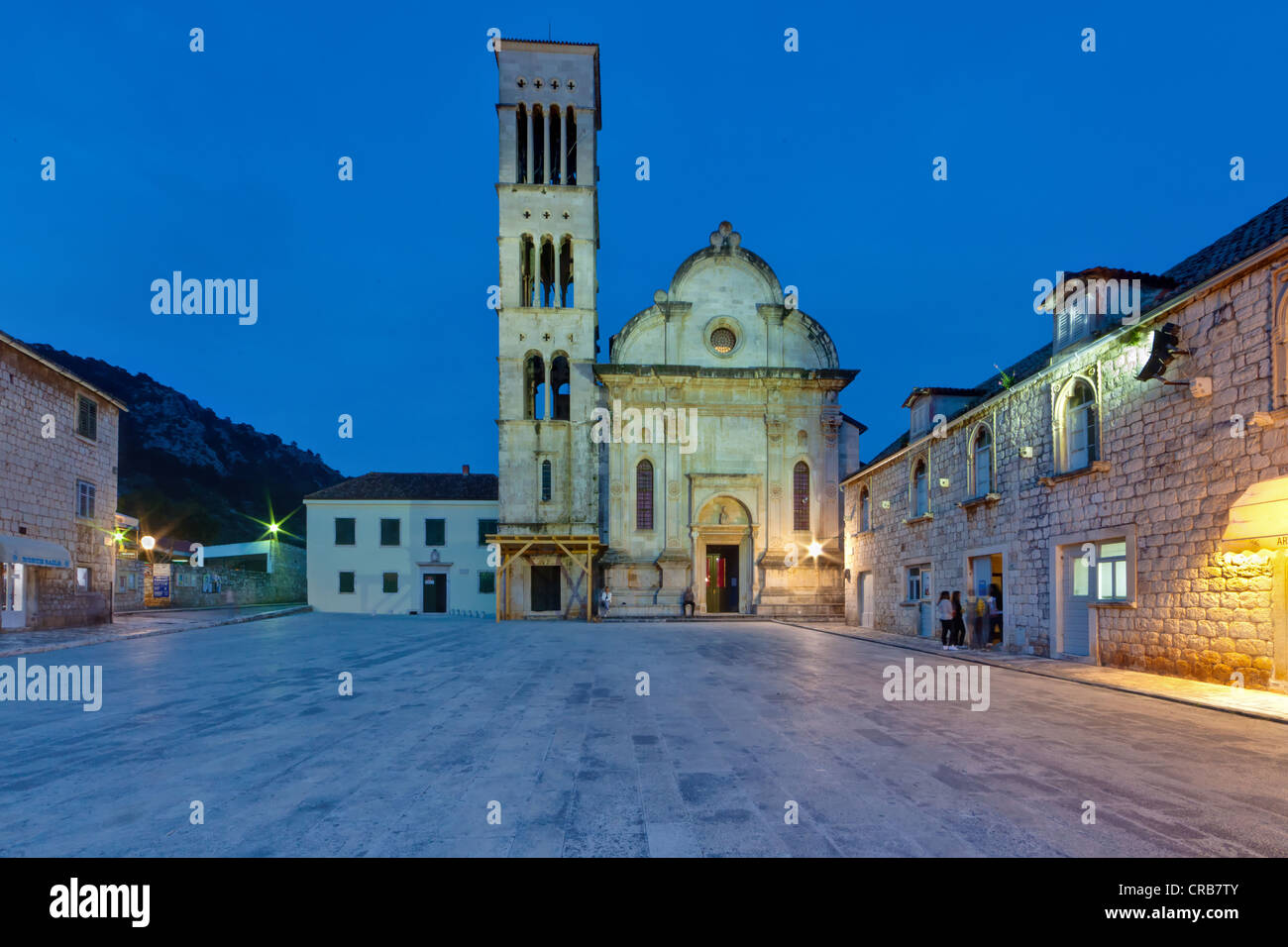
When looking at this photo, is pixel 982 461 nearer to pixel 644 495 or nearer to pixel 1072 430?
pixel 1072 430

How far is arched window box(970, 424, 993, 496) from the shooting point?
60.2 feet

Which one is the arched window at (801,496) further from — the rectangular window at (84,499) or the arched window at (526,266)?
the rectangular window at (84,499)

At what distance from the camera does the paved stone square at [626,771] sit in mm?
4379

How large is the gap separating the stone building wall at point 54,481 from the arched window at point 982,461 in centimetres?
2531

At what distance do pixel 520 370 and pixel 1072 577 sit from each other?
25679mm

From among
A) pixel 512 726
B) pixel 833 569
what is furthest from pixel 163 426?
pixel 512 726

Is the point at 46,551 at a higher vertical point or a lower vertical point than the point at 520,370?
lower

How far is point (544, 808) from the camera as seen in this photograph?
195 inches

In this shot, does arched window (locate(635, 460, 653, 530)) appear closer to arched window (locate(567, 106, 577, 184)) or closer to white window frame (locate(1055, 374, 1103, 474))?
arched window (locate(567, 106, 577, 184))

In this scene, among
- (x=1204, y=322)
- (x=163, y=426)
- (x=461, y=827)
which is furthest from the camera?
(x=163, y=426)

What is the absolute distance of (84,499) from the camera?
80.1 ft

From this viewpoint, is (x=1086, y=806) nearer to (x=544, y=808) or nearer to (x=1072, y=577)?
(x=544, y=808)

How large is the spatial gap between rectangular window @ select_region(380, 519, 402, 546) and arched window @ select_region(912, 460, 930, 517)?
26.4 m

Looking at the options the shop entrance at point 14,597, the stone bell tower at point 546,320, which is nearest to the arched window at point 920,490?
the stone bell tower at point 546,320
